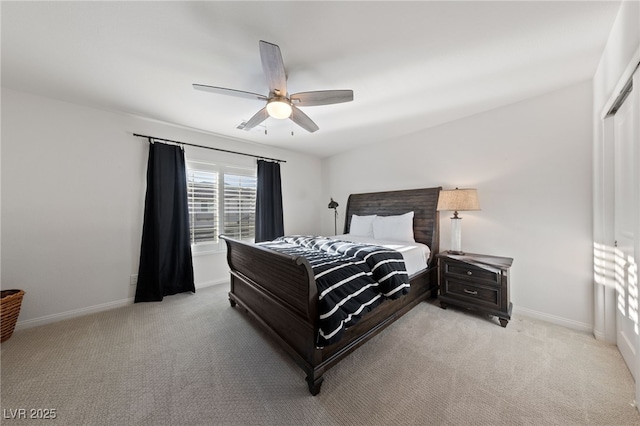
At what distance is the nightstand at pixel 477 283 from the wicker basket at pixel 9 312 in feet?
14.9

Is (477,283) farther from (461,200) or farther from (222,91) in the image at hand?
(222,91)

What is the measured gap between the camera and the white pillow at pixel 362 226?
3756 mm

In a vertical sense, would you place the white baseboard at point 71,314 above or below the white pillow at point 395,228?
below

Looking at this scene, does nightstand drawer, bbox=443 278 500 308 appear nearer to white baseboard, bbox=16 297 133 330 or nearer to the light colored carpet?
the light colored carpet

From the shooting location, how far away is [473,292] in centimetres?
254

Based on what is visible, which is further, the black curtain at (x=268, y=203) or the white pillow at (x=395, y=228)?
the black curtain at (x=268, y=203)

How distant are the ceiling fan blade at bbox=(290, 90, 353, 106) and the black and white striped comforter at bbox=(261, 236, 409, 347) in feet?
4.74

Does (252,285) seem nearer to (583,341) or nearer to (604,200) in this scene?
(583,341)

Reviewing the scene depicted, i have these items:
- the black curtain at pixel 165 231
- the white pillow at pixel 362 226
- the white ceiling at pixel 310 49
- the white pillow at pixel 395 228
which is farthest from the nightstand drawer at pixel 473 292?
the black curtain at pixel 165 231

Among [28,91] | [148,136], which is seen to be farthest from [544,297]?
[28,91]

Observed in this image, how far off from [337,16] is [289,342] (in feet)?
8.03

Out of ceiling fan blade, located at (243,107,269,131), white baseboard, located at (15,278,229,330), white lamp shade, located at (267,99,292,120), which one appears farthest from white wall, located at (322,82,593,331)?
white baseboard, located at (15,278,229,330)

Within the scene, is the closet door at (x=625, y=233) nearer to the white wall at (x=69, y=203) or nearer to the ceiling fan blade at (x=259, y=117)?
the ceiling fan blade at (x=259, y=117)

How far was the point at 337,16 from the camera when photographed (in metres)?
1.46
